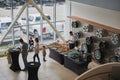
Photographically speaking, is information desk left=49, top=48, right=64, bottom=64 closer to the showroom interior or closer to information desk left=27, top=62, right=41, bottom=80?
the showroom interior

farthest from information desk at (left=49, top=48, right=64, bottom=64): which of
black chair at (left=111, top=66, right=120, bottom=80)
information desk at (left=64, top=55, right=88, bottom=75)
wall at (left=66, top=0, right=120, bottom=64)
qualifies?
black chair at (left=111, top=66, right=120, bottom=80)

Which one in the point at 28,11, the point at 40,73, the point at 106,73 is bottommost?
the point at 40,73

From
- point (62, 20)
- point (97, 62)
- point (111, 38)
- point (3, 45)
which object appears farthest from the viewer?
point (62, 20)

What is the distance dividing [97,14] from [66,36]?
3.78 m

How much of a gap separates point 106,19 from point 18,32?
6268 millimetres

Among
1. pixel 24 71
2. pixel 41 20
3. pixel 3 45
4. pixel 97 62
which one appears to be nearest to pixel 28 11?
pixel 41 20

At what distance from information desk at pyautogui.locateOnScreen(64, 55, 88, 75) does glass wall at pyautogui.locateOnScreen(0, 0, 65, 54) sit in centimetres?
450

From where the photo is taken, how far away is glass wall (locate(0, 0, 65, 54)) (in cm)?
1563

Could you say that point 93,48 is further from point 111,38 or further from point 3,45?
point 3,45

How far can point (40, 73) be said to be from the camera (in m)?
12.6

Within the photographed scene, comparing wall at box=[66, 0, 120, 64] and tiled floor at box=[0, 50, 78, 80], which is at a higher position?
wall at box=[66, 0, 120, 64]

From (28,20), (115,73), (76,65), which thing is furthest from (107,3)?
(115,73)

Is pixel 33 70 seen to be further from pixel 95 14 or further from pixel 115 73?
pixel 115 73

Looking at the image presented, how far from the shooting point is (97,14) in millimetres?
13539
